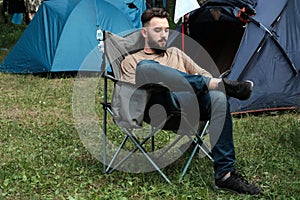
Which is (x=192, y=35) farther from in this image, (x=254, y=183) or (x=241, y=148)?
(x=254, y=183)

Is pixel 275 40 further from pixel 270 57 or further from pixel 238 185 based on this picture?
pixel 238 185

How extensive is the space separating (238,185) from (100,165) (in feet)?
3.87

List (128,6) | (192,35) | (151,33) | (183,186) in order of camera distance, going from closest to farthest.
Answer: (183,186), (151,33), (192,35), (128,6)

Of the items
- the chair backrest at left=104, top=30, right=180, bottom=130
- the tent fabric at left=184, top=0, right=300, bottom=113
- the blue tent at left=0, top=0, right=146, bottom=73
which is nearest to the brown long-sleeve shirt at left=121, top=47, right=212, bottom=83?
the chair backrest at left=104, top=30, right=180, bottom=130

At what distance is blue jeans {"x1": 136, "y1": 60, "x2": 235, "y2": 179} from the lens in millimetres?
3678

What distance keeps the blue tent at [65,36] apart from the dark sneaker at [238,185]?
4.71 metres

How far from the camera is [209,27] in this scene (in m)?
7.13

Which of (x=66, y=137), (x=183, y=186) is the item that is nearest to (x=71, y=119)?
(x=66, y=137)

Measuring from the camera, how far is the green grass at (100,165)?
3.86 meters

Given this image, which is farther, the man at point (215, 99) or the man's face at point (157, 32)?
the man's face at point (157, 32)

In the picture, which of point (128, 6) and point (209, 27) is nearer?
point (209, 27)

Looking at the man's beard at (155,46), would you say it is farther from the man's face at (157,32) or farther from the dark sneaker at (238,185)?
the dark sneaker at (238,185)

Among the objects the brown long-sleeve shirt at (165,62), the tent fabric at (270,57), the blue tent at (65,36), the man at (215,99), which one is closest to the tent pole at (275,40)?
the tent fabric at (270,57)

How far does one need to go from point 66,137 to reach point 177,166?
134 cm
